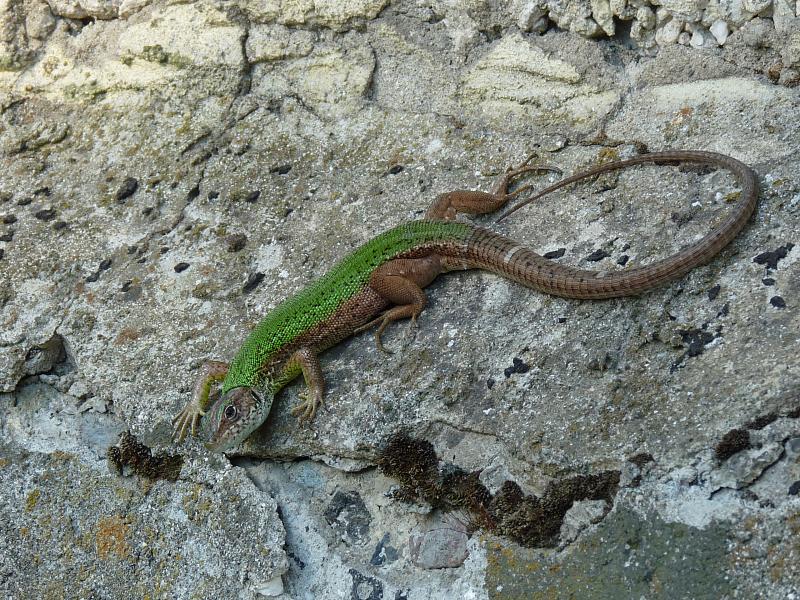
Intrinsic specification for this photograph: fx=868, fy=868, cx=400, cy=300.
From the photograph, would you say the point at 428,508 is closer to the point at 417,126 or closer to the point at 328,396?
the point at 328,396

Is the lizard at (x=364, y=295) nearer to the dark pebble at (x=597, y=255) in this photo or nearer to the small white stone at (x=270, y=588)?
the dark pebble at (x=597, y=255)

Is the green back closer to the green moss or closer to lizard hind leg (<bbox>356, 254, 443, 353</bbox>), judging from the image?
lizard hind leg (<bbox>356, 254, 443, 353</bbox>)

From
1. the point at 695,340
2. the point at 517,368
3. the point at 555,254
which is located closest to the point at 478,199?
the point at 555,254

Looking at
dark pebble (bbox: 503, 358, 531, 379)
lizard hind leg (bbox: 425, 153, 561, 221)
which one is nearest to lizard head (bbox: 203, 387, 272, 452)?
dark pebble (bbox: 503, 358, 531, 379)

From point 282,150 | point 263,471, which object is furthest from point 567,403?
point 282,150

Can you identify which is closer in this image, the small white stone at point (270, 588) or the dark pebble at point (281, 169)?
the small white stone at point (270, 588)

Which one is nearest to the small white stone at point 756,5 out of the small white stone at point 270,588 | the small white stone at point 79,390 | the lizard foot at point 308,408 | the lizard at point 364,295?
the lizard at point 364,295

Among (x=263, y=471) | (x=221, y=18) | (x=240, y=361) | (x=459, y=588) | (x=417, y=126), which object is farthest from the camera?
(x=221, y=18)
